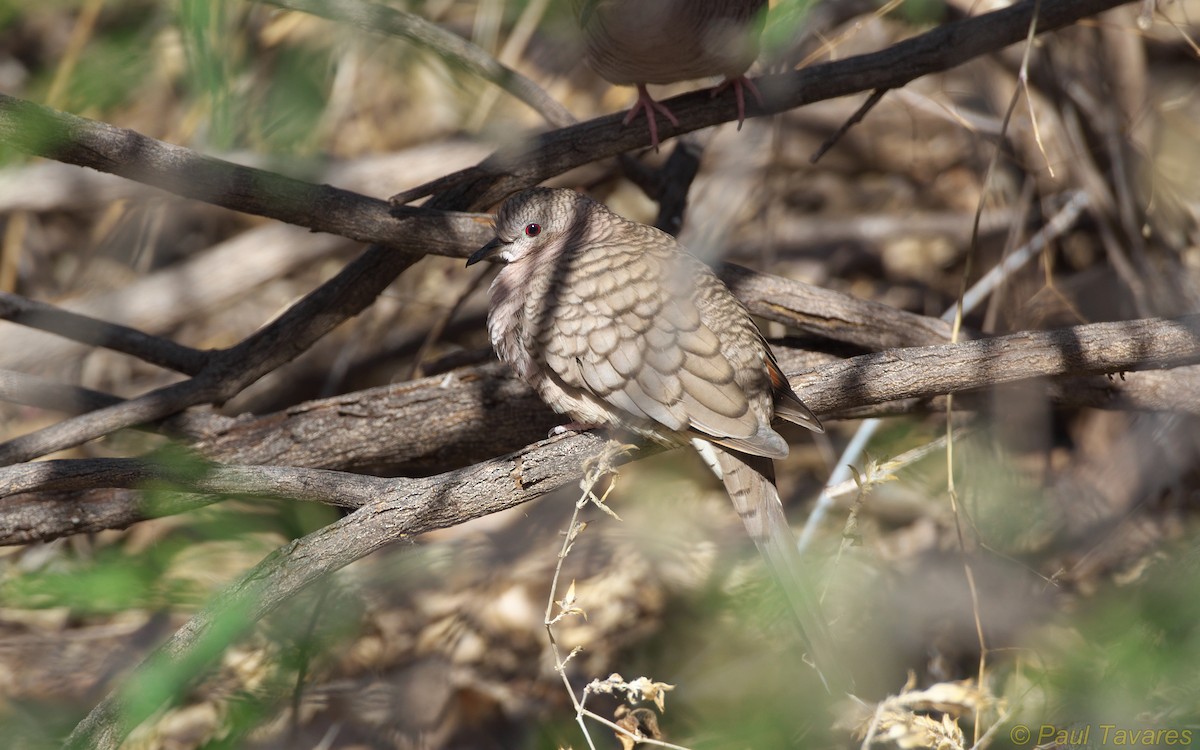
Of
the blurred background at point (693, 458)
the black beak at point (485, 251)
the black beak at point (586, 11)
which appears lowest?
the blurred background at point (693, 458)

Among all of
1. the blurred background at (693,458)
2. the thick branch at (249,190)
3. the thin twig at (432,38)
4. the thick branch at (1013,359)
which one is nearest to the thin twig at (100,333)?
the blurred background at (693,458)

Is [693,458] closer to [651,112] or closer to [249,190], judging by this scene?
[651,112]

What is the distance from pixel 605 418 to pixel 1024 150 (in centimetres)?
331

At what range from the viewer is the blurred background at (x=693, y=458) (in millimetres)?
3482

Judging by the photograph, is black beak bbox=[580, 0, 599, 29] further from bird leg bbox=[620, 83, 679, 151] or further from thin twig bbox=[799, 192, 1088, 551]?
thin twig bbox=[799, 192, 1088, 551]

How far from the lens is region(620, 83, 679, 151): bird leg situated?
351 centimetres

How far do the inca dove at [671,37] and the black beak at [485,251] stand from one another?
2.20ft

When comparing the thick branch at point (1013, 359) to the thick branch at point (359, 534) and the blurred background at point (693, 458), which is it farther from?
the blurred background at point (693, 458)

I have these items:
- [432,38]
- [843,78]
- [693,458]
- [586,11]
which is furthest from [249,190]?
[693,458]

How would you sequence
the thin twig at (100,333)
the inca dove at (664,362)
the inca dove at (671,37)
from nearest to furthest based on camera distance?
1. the inca dove at (664,362)
2. the inca dove at (671,37)
3. the thin twig at (100,333)

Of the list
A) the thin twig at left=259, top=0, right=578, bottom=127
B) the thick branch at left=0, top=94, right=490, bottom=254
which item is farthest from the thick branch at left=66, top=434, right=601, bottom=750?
the thin twig at left=259, top=0, right=578, bottom=127

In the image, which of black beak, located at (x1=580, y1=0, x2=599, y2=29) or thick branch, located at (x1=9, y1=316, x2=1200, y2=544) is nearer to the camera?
thick branch, located at (x1=9, y1=316, x2=1200, y2=544)

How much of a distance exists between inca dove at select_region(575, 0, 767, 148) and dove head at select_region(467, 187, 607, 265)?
40 centimetres

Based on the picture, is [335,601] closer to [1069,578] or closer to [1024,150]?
[1069,578]
